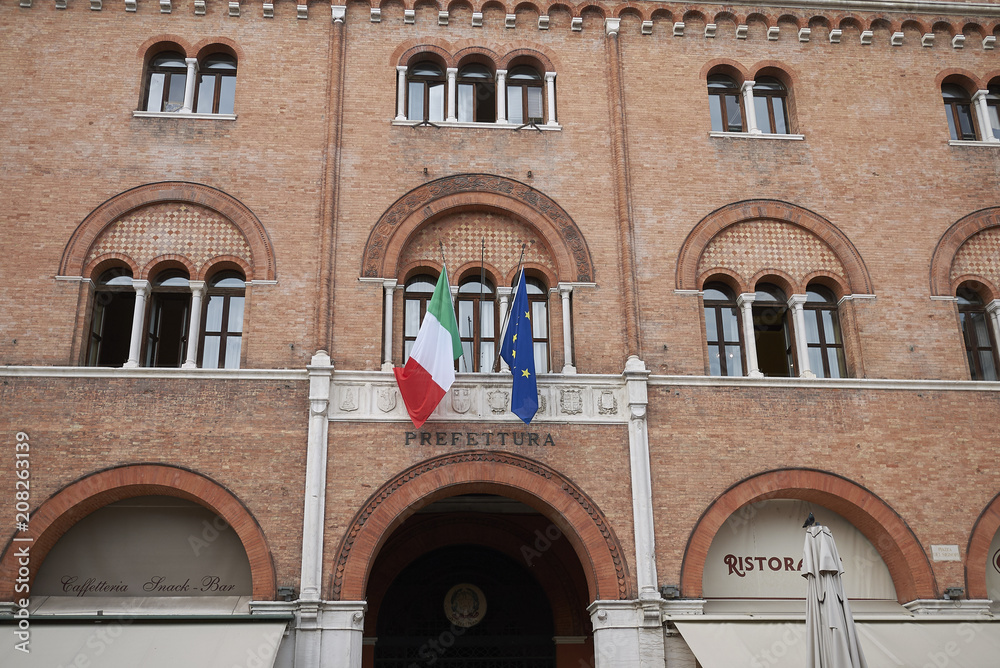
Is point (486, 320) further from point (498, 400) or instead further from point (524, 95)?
point (524, 95)

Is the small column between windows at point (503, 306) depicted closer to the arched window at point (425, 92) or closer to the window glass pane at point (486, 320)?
the window glass pane at point (486, 320)

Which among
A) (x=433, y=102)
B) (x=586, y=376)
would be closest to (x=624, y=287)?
(x=586, y=376)

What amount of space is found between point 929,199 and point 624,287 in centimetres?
545

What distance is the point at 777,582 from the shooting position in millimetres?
14055

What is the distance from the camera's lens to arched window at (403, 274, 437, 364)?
574 inches

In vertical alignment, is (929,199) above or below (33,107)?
below

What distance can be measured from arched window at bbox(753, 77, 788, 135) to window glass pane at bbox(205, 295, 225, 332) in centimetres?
931

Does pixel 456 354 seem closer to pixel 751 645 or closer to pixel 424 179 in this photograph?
pixel 424 179

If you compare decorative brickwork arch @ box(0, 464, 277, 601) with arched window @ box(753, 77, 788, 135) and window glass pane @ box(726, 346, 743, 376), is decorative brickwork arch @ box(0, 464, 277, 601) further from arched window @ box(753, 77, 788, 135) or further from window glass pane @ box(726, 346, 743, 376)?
arched window @ box(753, 77, 788, 135)

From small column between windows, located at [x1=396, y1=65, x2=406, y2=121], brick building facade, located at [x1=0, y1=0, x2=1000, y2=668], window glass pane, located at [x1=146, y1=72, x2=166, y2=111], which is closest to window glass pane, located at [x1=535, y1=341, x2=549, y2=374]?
brick building facade, located at [x1=0, y1=0, x2=1000, y2=668]

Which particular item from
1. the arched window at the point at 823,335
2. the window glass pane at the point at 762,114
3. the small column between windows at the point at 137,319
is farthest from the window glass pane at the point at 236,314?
the window glass pane at the point at 762,114

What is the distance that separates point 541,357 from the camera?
580 inches

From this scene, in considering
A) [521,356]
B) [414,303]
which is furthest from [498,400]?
[414,303]

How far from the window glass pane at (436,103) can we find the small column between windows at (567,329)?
3.62 meters
